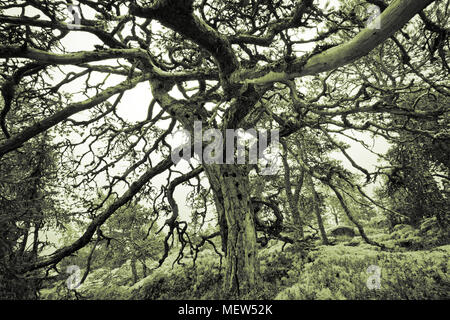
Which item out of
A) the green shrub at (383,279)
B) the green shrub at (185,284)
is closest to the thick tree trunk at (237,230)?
the green shrub at (383,279)

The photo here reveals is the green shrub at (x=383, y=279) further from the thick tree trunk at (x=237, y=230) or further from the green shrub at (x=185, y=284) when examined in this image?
the green shrub at (x=185, y=284)

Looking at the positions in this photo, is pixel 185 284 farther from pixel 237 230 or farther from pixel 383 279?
pixel 383 279

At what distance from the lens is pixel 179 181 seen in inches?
227

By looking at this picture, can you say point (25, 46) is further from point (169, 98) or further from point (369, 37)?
point (369, 37)

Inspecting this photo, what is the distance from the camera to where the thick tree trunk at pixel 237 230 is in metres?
4.11

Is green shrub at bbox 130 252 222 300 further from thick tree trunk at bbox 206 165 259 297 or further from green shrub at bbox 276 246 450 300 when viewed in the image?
thick tree trunk at bbox 206 165 259 297

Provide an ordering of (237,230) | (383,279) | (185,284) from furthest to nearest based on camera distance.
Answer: (185,284)
(383,279)
(237,230)

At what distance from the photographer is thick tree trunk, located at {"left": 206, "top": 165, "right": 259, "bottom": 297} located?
411cm

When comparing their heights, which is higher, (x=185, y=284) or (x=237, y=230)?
(x=237, y=230)

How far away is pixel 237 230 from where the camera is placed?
172 inches

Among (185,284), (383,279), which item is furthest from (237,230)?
(185,284)
